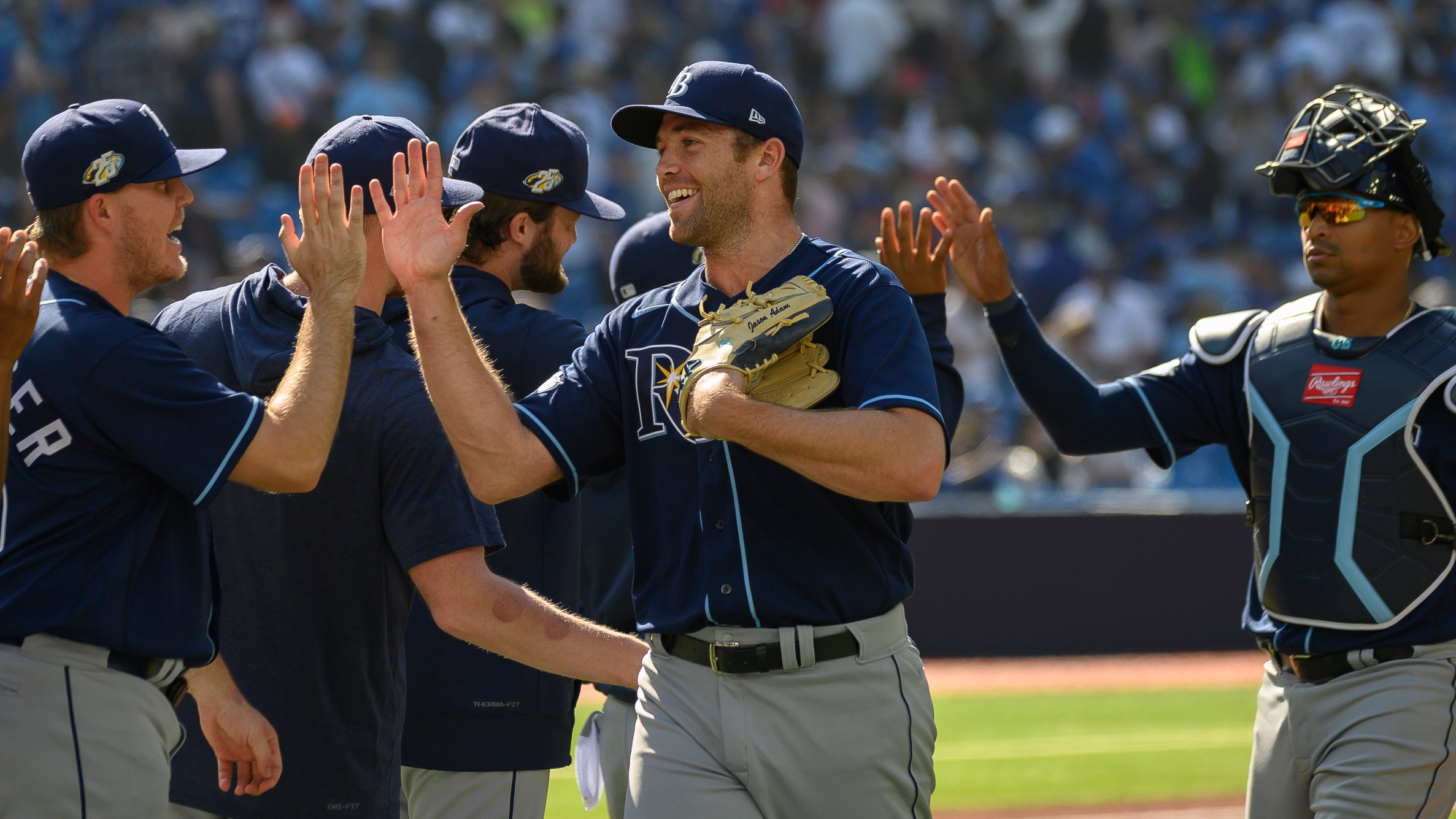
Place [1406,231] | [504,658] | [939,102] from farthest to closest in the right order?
[939,102] → [1406,231] → [504,658]

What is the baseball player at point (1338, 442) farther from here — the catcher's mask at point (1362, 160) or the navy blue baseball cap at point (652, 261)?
the navy blue baseball cap at point (652, 261)

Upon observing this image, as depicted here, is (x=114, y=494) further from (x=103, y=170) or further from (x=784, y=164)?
(x=784, y=164)

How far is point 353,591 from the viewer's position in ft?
10.5

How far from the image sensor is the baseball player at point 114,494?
2736 mm

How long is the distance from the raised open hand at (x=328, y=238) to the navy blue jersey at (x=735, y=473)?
45 cm

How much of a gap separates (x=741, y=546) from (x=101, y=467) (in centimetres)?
122

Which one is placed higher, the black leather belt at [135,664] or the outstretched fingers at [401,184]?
the outstretched fingers at [401,184]

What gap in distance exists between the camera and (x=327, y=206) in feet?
10.1

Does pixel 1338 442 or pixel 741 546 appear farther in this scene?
pixel 1338 442

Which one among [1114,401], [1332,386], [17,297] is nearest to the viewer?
[17,297]

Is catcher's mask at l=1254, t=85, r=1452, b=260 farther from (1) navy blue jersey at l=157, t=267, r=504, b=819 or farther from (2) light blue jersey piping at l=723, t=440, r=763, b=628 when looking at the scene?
(1) navy blue jersey at l=157, t=267, r=504, b=819

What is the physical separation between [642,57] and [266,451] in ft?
43.3

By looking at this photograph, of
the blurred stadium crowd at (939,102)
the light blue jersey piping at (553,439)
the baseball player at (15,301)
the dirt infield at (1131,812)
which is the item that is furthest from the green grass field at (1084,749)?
the baseball player at (15,301)

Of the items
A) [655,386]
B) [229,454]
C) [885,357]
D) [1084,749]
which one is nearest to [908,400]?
[885,357]
